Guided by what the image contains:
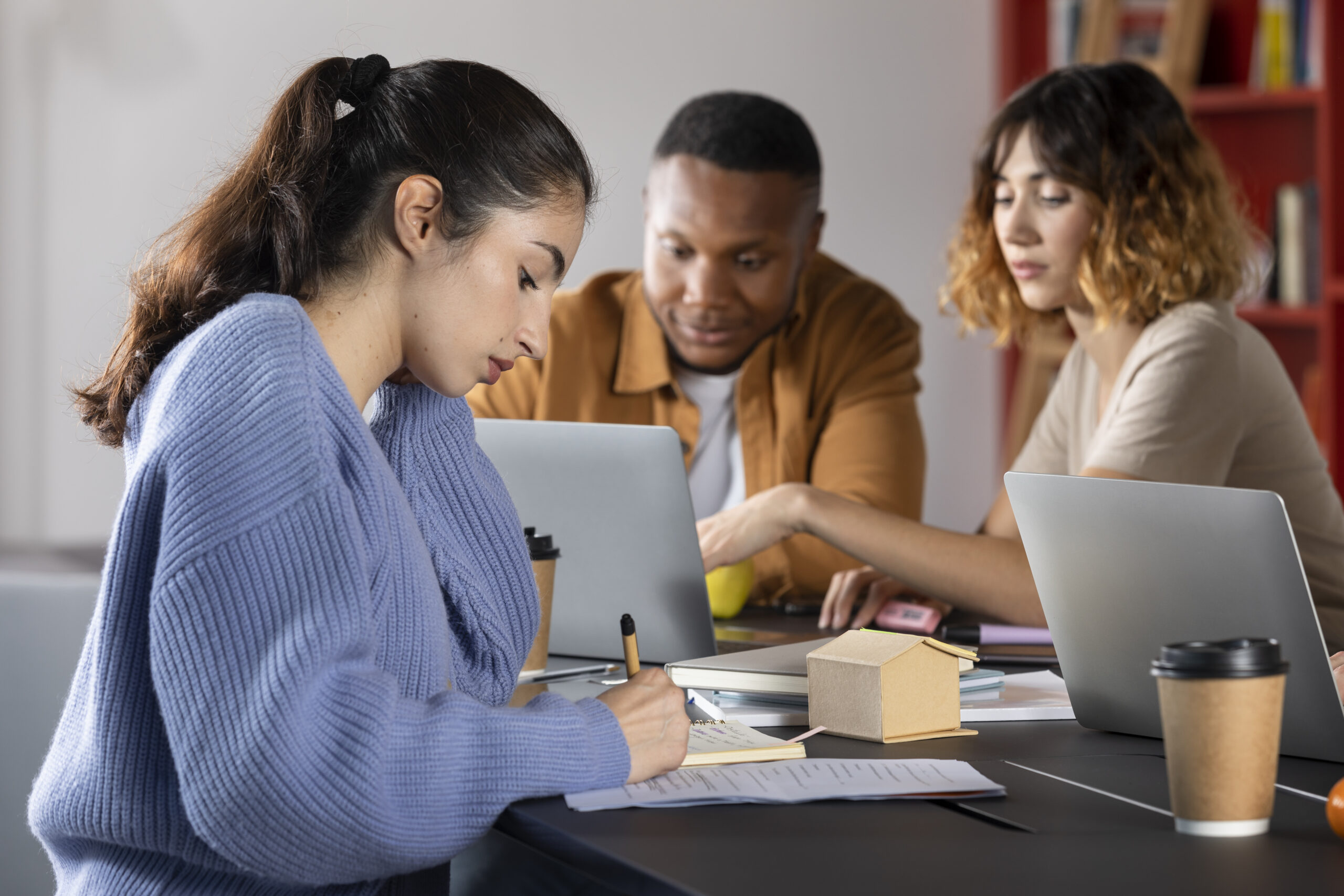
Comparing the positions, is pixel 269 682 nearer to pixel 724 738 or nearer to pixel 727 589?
pixel 724 738

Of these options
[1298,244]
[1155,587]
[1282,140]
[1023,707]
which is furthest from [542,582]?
[1282,140]

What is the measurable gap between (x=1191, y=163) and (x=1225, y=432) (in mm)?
405

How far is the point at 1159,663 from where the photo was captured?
775mm

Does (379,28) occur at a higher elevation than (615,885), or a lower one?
higher

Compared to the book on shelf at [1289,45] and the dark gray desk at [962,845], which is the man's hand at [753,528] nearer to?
the dark gray desk at [962,845]

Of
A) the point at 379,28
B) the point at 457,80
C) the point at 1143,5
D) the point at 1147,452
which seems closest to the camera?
the point at 457,80

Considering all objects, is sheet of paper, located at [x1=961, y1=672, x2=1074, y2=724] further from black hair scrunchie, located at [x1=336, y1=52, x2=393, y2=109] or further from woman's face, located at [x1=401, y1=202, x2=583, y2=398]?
black hair scrunchie, located at [x1=336, y1=52, x2=393, y2=109]

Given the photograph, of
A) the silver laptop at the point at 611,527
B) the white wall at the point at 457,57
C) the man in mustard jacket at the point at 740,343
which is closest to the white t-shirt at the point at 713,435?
the man in mustard jacket at the point at 740,343

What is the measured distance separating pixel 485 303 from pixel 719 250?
1.05 metres

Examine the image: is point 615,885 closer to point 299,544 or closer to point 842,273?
point 299,544

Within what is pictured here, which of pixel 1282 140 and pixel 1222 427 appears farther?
pixel 1282 140

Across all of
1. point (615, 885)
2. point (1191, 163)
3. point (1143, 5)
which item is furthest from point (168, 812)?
point (1143, 5)

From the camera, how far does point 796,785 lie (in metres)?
0.88

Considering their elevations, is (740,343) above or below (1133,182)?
below
